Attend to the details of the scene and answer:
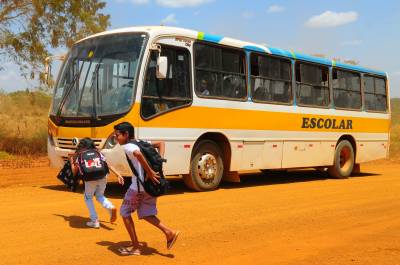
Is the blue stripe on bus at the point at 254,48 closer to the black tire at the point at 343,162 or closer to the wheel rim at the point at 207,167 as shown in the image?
the wheel rim at the point at 207,167

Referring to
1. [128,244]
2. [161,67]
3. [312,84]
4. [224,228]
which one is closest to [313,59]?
[312,84]

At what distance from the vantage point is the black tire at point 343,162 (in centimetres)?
1601

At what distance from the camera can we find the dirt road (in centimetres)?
627

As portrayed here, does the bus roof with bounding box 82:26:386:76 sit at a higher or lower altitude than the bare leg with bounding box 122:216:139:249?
higher

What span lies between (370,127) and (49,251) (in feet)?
42.8

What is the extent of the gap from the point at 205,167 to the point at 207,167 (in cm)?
6

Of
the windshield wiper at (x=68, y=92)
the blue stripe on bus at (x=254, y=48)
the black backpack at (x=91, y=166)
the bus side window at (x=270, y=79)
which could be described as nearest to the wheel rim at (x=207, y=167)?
the bus side window at (x=270, y=79)

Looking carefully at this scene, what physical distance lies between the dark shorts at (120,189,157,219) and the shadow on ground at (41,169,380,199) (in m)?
4.61

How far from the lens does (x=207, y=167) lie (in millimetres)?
11758

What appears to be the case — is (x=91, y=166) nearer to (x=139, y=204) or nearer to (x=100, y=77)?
(x=139, y=204)

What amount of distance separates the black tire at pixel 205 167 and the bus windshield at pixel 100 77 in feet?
6.96

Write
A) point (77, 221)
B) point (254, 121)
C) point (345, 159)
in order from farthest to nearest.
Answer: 1. point (345, 159)
2. point (254, 121)
3. point (77, 221)

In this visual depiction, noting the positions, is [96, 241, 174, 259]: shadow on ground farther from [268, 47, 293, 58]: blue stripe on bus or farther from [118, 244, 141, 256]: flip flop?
[268, 47, 293, 58]: blue stripe on bus

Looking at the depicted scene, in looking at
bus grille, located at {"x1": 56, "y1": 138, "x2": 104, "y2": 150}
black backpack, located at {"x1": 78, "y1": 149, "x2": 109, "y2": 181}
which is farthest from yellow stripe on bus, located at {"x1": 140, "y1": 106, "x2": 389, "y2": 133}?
black backpack, located at {"x1": 78, "y1": 149, "x2": 109, "y2": 181}
